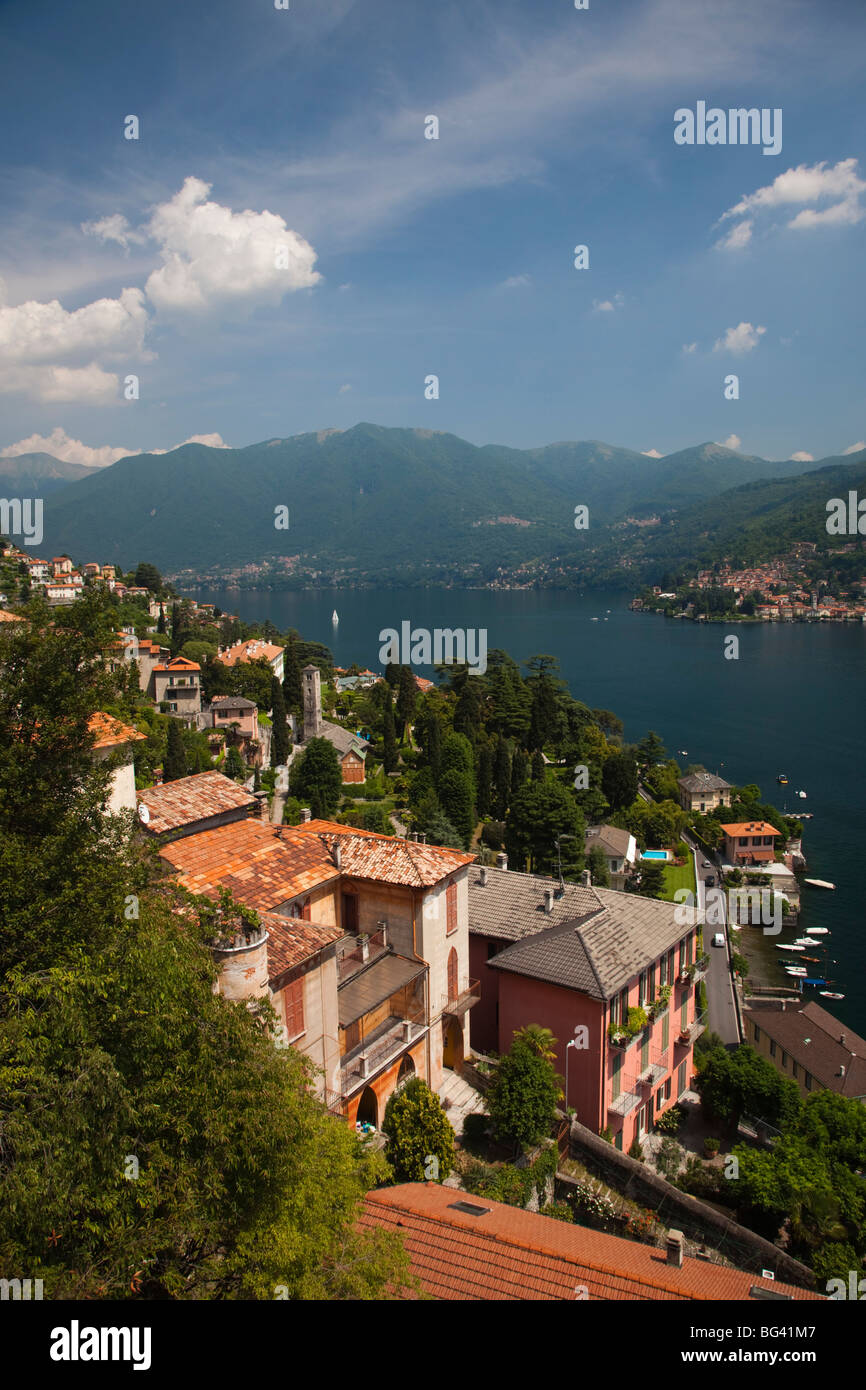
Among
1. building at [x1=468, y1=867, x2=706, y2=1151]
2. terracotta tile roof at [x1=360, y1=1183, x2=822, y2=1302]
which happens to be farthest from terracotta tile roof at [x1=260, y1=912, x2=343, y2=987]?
building at [x1=468, y1=867, x2=706, y2=1151]

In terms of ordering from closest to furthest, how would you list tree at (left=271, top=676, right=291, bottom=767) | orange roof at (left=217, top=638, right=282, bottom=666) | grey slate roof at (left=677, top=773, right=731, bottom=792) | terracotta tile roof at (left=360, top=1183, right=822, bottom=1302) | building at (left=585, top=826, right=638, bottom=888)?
1. terracotta tile roof at (left=360, top=1183, right=822, bottom=1302)
2. building at (left=585, top=826, right=638, bottom=888)
3. tree at (left=271, top=676, right=291, bottom=767)
4. grey slate roof at (left=677, top=773, right=731, bottom=792)
5. orange roof at (left=217, top=638, right=282, bottom=666)

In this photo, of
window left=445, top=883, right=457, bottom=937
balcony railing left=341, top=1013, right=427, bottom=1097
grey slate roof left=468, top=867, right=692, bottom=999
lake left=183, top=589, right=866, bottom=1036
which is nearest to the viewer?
balcony railing left=341, top=1013, right=427, bottom=1097

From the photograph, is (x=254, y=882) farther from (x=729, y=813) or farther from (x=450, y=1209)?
(x=729, y=813)

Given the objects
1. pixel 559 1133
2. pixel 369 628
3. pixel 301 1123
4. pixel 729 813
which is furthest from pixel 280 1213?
pixel 369 628

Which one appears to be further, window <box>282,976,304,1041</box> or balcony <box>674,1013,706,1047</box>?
balcony <box>674,1013,706,1047</box>

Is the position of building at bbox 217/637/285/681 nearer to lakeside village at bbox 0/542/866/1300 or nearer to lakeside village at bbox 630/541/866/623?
lakeside village at bbox 0/542/866/1300

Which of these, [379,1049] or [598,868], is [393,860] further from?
[598,868]

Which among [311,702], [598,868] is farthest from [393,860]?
[311,702]
